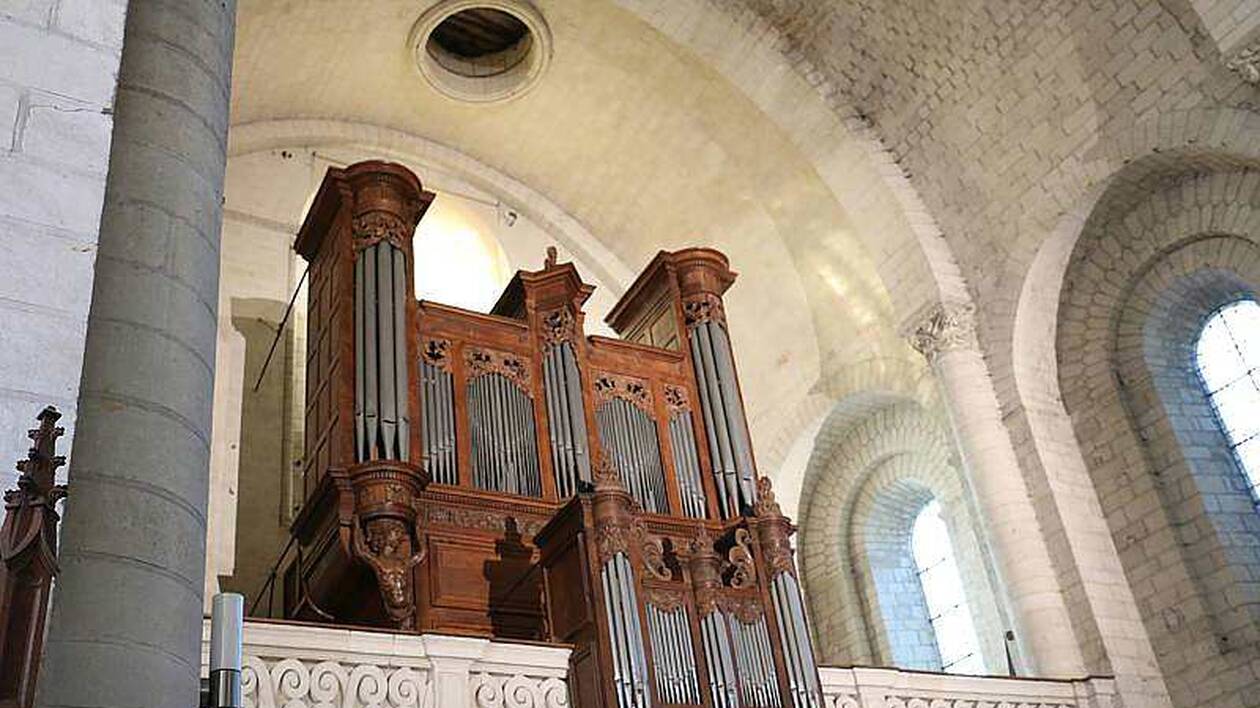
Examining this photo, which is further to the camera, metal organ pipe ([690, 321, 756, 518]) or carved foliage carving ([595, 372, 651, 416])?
carved foliage carving ([595, 372, 651, 416])

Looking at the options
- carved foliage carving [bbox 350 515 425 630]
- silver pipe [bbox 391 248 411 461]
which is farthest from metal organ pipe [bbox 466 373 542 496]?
carved foliage carving [bbox 350 515 425 630]

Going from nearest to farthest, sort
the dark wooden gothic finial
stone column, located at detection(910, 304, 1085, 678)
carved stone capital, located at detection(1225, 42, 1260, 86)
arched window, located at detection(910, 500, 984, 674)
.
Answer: the dark wooden gothic finial → carved stone capital, located at detection(1225, 42, 1260, 86) → stone column, located at detection(910, 304, 1085, 678) → arched window, located at detection(910, 500, 984, 674)

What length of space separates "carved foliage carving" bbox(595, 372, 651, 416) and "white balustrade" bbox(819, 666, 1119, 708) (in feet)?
10.8

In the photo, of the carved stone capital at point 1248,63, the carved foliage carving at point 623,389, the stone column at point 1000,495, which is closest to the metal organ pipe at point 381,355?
the carved foliage carving at point 623,389

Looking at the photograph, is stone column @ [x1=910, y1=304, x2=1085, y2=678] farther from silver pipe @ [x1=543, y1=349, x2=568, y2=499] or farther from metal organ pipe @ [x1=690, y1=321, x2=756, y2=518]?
silver pipe @ [x1=543, y1=349, x2=568, y2=499]

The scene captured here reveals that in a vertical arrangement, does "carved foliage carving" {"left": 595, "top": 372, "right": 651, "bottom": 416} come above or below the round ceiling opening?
below

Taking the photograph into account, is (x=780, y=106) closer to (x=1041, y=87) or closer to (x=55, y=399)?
(x=1041, y=87)

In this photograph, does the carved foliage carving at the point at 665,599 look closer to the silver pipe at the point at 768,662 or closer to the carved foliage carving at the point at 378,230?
the silver pipe at the point at 768,662

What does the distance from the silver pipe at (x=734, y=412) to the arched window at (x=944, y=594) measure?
384cm

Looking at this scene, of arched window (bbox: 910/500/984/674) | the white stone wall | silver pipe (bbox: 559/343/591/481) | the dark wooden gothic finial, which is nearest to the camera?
the dark wooden gothic finial

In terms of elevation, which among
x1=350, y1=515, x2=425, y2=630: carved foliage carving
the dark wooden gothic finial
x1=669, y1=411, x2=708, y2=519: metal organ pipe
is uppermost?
x1=669, y1=411, x2=708, y2=519: metal organ pipe

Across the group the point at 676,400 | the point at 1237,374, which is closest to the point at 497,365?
the point at 676,400

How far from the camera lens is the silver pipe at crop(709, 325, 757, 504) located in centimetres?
1067

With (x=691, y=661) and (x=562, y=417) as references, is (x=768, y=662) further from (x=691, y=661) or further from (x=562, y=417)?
(x=562, y=417)
